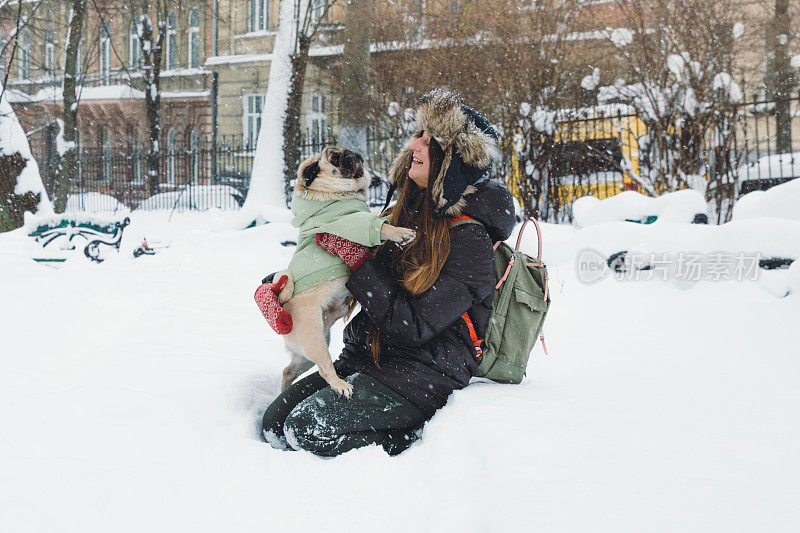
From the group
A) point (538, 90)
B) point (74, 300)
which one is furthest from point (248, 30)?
point (74, 300)

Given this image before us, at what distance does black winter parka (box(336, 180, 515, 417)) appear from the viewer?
221cm

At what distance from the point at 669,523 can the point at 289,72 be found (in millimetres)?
11752

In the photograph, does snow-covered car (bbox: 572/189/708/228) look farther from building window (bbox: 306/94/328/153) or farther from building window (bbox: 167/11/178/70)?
building window (bbox: 167/11/178/70)

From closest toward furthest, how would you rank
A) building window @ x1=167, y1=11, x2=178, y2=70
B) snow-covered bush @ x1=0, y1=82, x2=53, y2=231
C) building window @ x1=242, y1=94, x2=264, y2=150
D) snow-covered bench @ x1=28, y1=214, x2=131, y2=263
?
snow-covered bench @ x1=28, y1=214, x2=131, y2=263 < snow-covered bush @ x1=0, y1=82, x2=53, y2=231 < building window @ x1=242, y1=94, x2=264, y2=150 < building window @ x1=167, y1=11, x2=178, y2=70

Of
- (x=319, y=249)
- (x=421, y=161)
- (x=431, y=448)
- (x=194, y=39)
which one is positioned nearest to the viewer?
(x=431, y=448)

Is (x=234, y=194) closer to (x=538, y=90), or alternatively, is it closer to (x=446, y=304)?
(x=538, y=90)

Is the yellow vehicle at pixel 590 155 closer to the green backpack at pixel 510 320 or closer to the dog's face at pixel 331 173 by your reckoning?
the green backpack at pixel 510 320

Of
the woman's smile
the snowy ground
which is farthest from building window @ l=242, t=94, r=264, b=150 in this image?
the woman's smile

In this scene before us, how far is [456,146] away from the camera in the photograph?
2242 mm

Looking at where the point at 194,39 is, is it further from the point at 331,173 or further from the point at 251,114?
the point at 331,173

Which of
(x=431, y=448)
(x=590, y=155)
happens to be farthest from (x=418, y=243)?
(x=590, y=155)

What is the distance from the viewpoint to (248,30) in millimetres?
22688

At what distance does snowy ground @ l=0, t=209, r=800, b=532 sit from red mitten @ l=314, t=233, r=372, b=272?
2.27 feet

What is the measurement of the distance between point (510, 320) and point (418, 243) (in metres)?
0.50
